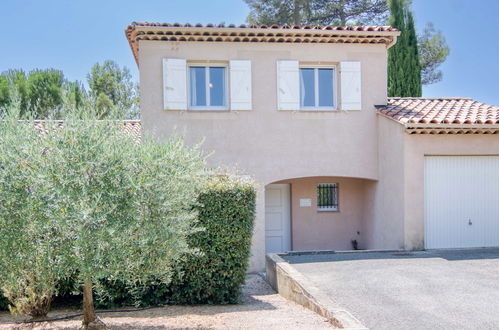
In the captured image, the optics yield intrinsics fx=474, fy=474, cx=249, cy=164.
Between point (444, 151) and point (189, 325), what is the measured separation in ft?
26.9

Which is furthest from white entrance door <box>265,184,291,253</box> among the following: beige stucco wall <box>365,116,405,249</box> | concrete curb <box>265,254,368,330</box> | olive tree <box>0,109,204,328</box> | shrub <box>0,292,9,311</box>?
olive tree <box>0,109,204,328</box>

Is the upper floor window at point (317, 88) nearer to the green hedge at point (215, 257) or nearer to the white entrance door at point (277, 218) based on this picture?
the white entrance door at point (277, 218)

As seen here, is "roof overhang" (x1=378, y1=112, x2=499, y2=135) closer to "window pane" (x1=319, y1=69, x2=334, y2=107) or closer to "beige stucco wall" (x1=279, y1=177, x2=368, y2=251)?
"window pane" (x1=319, y1=69, x2=334, y2=107)

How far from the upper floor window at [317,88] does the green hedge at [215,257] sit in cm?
540

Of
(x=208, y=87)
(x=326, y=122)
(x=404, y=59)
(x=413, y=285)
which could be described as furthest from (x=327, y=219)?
(x=404, y=59)

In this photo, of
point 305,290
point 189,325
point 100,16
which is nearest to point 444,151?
point 305,290

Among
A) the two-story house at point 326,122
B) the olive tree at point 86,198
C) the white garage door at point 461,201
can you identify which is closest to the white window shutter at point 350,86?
the two-story house at point 326,122

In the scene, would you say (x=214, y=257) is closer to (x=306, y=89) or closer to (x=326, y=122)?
(x=326, y=122)

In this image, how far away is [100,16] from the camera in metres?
20.7

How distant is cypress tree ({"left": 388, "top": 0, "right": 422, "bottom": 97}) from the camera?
68.2ft

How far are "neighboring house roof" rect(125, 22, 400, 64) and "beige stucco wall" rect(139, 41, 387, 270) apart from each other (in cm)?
17

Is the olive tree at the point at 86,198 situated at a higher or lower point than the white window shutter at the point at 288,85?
lower

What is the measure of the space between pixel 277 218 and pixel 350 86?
4584 mm

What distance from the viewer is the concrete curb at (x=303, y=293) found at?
234 inches
